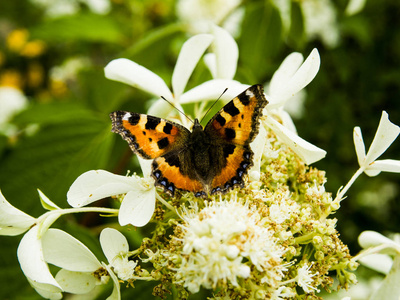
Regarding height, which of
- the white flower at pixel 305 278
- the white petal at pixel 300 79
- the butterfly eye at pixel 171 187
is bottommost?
the white flower at pixel 305 278

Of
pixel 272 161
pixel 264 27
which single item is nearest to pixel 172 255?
pixel 272 161

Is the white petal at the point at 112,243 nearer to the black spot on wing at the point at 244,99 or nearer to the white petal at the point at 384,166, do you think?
the black spot on wing at the point at 244,99

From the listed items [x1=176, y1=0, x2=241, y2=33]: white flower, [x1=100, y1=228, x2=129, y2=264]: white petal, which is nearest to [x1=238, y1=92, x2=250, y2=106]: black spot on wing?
[x1=100, y1=228, x2=129, y2=264]: white petal

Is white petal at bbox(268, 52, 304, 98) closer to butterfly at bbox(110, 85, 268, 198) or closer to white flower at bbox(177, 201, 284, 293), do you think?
butterfly at bbox(110, 85, 268, 198)

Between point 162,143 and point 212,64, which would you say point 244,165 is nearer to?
point 162,143

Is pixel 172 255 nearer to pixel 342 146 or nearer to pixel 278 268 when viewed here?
pixel 278 268

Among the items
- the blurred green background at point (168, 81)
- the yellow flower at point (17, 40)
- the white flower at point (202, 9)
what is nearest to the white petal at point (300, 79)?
the blurred green background at point (168, 81)

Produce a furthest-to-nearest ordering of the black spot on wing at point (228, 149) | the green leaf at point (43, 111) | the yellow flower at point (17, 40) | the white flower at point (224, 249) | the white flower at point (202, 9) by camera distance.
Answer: the yellow flower at point (17, 40), the white flower at point (202, 9), the green leaf at point (43, 111), the black spot on wing at point (228, 149), the white flower at point (224, 249)
